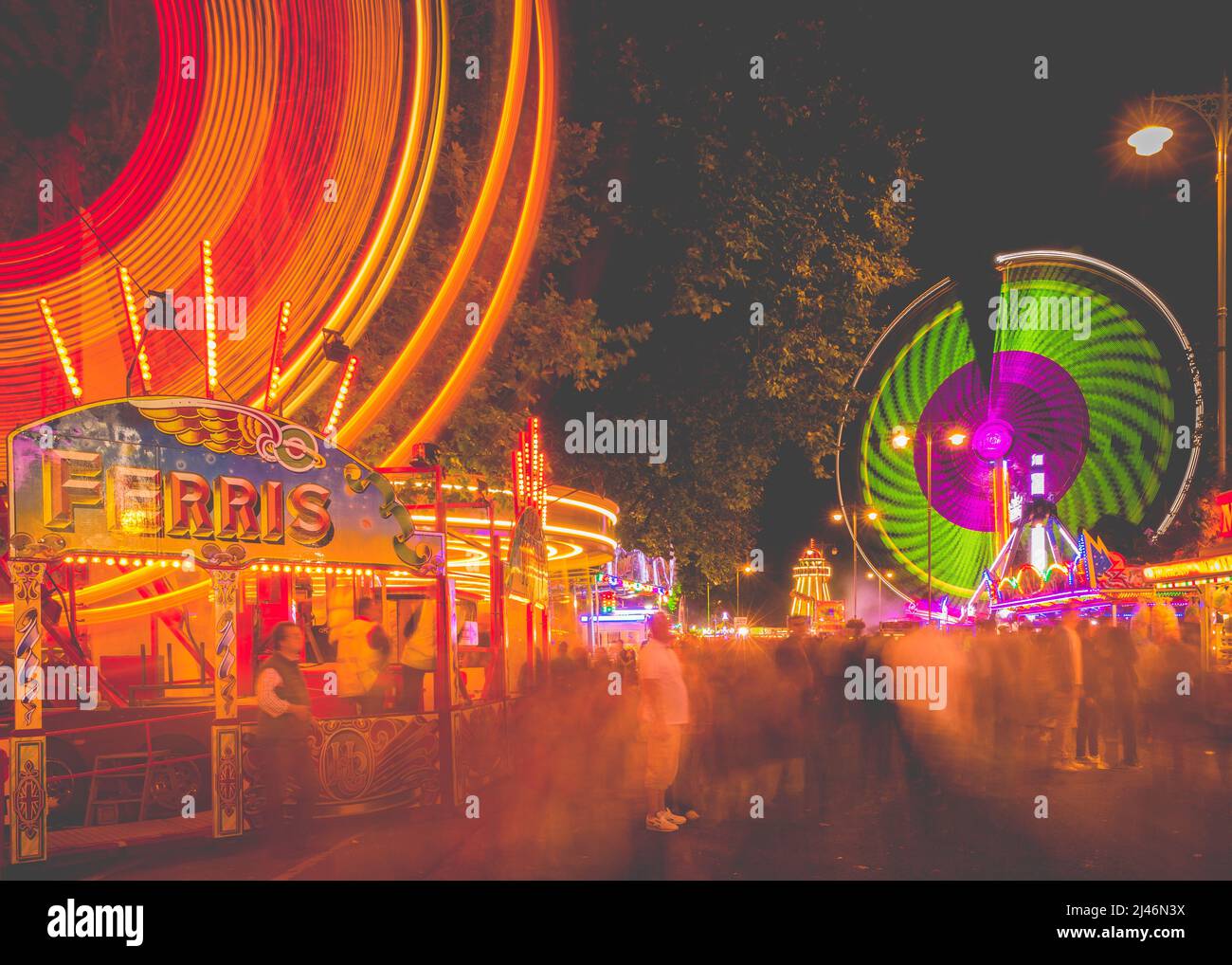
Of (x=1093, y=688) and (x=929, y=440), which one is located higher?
(x=929, y=440)

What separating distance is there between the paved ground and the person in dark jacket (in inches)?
10.8

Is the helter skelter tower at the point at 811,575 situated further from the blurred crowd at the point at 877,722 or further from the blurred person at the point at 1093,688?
the blurred person at the point at 1093,688

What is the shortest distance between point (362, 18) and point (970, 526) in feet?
137

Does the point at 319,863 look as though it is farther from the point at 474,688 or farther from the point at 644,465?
the point at 644,465

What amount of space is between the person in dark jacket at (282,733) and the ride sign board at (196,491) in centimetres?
85

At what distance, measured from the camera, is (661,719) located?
9.21 metres

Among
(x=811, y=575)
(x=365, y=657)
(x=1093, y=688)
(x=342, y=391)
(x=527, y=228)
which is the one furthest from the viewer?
(x=811, y=575)

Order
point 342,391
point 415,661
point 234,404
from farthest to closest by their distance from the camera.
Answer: point 415,661 < point 342,391 < point 234,404

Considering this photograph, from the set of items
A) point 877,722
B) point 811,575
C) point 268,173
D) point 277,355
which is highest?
point 268,173

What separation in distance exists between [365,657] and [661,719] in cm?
391

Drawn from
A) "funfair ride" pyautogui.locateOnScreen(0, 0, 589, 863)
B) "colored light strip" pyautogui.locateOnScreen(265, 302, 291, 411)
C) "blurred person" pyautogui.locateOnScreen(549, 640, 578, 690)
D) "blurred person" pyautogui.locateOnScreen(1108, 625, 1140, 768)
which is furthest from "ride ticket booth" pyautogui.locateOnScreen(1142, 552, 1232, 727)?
"colored light strip" pyautogui.locateOnScreen(265, 302, 291, 411)

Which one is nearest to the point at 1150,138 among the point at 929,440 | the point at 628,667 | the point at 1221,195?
the point at 1221,195

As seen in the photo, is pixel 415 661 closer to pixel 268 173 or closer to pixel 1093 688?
pixel 268 173
